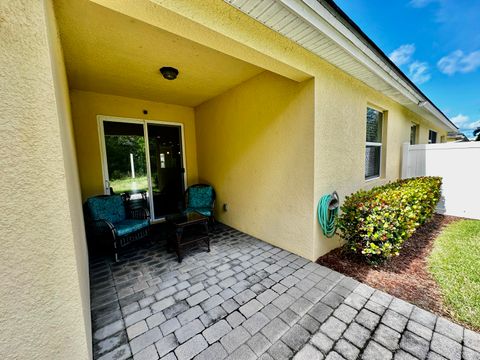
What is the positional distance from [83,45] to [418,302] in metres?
4.62

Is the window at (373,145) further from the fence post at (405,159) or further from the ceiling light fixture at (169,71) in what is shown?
the ceiling light fixture at (169,71)

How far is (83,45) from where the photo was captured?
87.4 inches

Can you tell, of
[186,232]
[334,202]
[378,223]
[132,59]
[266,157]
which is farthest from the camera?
[186,232]

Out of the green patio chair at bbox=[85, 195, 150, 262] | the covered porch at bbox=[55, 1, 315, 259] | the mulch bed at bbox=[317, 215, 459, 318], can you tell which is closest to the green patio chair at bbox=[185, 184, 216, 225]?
the covered porch at bbox=[55, 1, 315, 259]

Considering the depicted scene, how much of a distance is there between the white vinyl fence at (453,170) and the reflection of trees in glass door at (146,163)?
6.00 metres

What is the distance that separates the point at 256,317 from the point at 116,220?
2.92m

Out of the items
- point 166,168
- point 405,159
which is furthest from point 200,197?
point 405,159

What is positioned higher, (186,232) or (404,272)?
(186,232)

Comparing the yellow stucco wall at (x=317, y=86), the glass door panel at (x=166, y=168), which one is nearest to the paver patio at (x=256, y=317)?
the yellow stucco wall at (x=317, y=86)

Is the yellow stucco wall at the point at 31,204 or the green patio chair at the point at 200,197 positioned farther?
the green patio chair at the point at 200,197

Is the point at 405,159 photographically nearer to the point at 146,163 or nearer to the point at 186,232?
the point at 186,232

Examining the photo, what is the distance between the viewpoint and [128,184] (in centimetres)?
422

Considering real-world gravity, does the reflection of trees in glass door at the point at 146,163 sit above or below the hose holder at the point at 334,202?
above

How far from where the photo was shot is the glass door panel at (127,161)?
3996 millimetres
